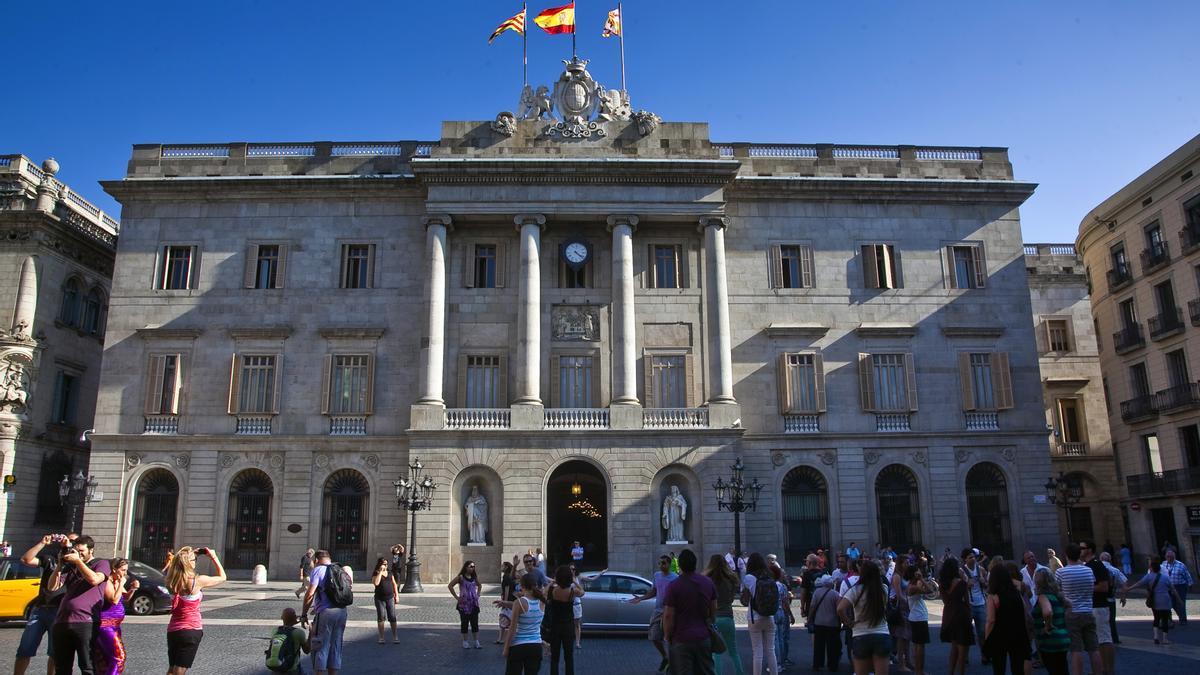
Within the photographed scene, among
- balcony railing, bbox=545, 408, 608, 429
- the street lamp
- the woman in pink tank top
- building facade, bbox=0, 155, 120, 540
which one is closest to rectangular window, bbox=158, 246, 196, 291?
building facade, bbox=0, 155, 120, 540

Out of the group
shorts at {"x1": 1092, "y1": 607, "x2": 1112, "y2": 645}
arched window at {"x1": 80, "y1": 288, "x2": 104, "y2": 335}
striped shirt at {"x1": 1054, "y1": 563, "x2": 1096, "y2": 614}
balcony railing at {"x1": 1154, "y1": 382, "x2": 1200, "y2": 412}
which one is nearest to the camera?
striped shirt at {"x1": 1054, "y1": 563, "x2": 1096, "y2": 614}

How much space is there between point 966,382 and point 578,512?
15.8 meters

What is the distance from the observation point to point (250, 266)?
33.9 meters

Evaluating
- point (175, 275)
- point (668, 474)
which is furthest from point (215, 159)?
point (668, 474)

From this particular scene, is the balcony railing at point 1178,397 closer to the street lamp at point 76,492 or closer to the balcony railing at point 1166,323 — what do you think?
the balcony railing at point 1166,323

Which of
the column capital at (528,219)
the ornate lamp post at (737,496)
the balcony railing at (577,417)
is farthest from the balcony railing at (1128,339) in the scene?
the column capital at (528,219)

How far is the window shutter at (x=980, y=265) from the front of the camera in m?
35.0

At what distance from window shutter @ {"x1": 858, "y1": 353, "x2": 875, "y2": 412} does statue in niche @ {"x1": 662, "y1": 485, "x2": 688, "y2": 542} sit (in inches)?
327

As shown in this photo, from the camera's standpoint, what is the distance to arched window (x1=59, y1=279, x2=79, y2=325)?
118 feet

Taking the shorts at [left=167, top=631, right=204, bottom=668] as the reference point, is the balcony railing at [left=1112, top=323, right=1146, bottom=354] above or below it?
above

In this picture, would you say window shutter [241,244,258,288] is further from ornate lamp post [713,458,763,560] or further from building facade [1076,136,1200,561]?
building facade [1076,136,1200,561]

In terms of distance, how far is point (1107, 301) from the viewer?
41250mm

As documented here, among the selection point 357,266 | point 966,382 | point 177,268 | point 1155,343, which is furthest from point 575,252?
point 1155,343

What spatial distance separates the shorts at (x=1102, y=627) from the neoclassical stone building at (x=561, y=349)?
1766 cm
